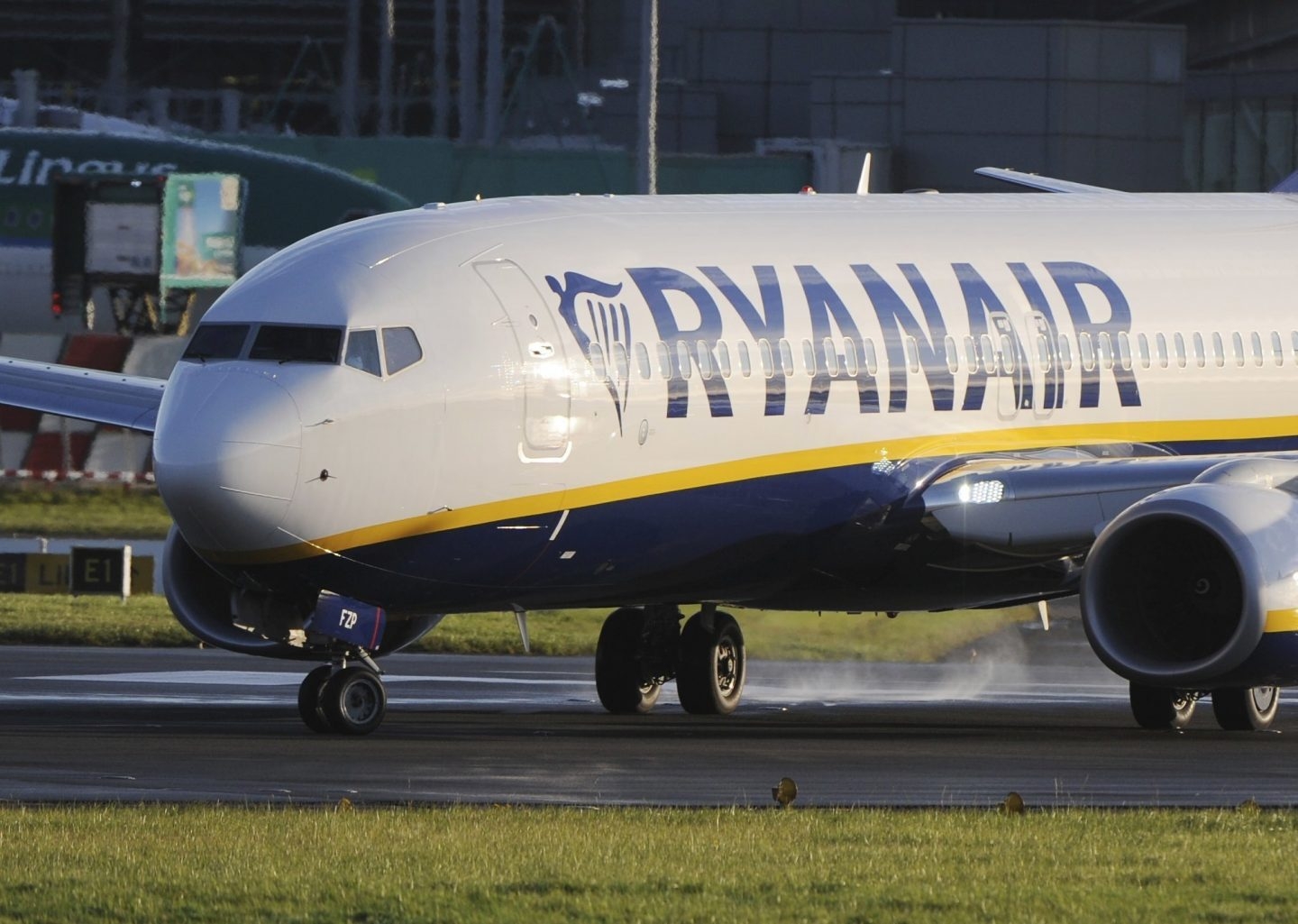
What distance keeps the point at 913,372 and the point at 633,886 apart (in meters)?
11.0

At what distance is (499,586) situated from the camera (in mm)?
21219

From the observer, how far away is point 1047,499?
22.8 meters

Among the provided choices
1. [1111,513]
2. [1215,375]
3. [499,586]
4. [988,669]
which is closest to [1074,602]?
[988,669]

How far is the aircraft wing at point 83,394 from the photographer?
82.8 feet

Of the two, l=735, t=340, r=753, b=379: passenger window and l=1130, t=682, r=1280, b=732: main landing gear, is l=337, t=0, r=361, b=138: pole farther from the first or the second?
l=735, t=340, r=753, b=379: passenger window

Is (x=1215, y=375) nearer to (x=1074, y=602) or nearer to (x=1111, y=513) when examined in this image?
(x=1111, y=513)

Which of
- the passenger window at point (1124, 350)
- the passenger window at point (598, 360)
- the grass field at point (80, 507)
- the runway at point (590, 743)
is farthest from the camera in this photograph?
the grass field at point (80, 507)

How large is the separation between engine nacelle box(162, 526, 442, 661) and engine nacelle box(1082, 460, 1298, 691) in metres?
5.73

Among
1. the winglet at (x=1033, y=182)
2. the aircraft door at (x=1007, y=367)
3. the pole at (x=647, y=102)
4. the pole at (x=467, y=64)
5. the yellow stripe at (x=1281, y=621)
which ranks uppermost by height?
the pole at (x=467, y=64)

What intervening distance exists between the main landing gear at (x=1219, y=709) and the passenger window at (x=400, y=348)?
766 centimetres

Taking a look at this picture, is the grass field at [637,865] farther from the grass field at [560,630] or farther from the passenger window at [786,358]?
the grass field at [560,630]

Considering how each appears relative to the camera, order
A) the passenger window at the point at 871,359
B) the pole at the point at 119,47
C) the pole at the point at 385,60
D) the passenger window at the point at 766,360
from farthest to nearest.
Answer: the pole at the point at 119,47
the pole at the point at 385,60
the passenger window at the point at 871,359
the passenger window at the point at 766,360

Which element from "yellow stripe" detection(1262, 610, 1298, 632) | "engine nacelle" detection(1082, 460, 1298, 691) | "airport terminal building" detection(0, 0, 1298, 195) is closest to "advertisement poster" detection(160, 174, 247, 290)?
"airport terminal building" detection(0, 0, 1298, 195)

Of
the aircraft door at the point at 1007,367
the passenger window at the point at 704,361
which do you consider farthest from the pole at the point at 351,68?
the passenger window at the point at 704,361
